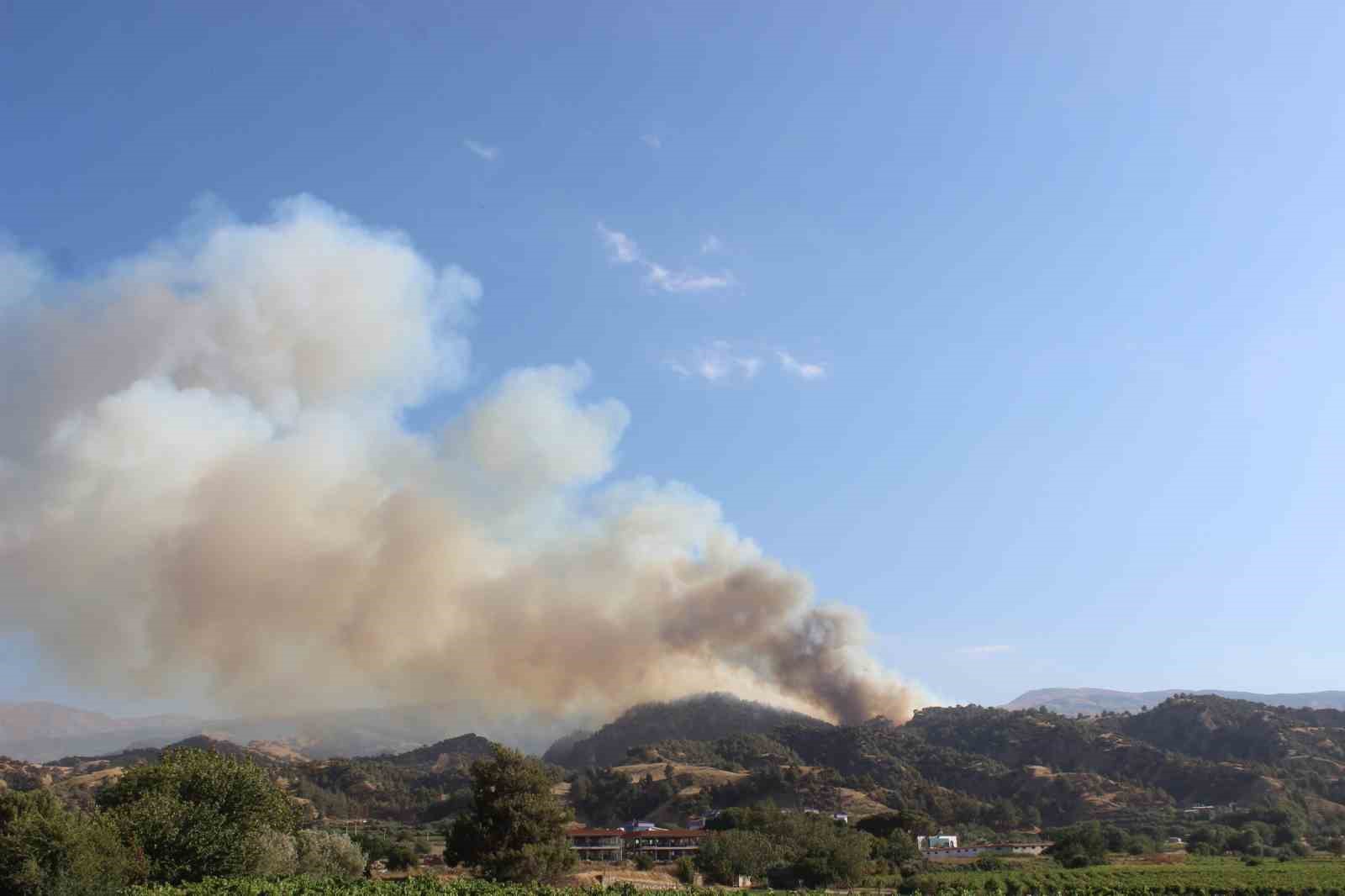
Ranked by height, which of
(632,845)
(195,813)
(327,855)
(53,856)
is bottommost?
(632,845)

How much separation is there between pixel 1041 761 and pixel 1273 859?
69.1 m

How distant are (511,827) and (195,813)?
19645 mm

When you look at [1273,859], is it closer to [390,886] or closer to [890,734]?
[390,886]

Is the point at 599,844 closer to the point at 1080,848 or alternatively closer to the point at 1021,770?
the point at 1080,848

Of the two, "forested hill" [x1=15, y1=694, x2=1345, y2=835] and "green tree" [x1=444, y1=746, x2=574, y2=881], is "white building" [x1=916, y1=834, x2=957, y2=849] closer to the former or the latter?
"forested hill" [x1=15, y1=694, x2=1345, y2=835]

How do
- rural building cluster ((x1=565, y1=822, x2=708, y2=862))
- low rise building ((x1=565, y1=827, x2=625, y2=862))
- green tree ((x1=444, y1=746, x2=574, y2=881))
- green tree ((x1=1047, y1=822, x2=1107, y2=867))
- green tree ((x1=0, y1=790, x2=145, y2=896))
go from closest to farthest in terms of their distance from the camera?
green tree ((x1=0, y1=790, x2=145, y2=896)) < green tree ((x1=444, y1=746, x2=574, y2=881)) < green tree ((x1=1047, y1=822, x2=1107, y2=867)) < low rise building ((x1=565, y1=827, x2=625, y2=862)) < rural building cluster ((x1=565, y1=822, x2=708, y2=862))

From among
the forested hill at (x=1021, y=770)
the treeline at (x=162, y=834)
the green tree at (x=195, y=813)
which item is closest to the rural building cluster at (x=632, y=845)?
the forested hill at (x=1021, y=770)

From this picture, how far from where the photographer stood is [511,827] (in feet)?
197

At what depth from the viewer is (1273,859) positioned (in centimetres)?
8338

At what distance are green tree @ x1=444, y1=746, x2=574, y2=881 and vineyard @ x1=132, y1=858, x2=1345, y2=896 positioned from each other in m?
10.5

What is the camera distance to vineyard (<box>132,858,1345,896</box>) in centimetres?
3809

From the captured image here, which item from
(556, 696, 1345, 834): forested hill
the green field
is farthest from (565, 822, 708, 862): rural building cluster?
(556, 696, 1345, 834): forested hill

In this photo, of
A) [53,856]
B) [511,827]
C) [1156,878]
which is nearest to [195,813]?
[53,856]

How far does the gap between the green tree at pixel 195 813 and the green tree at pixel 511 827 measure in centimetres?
1071
